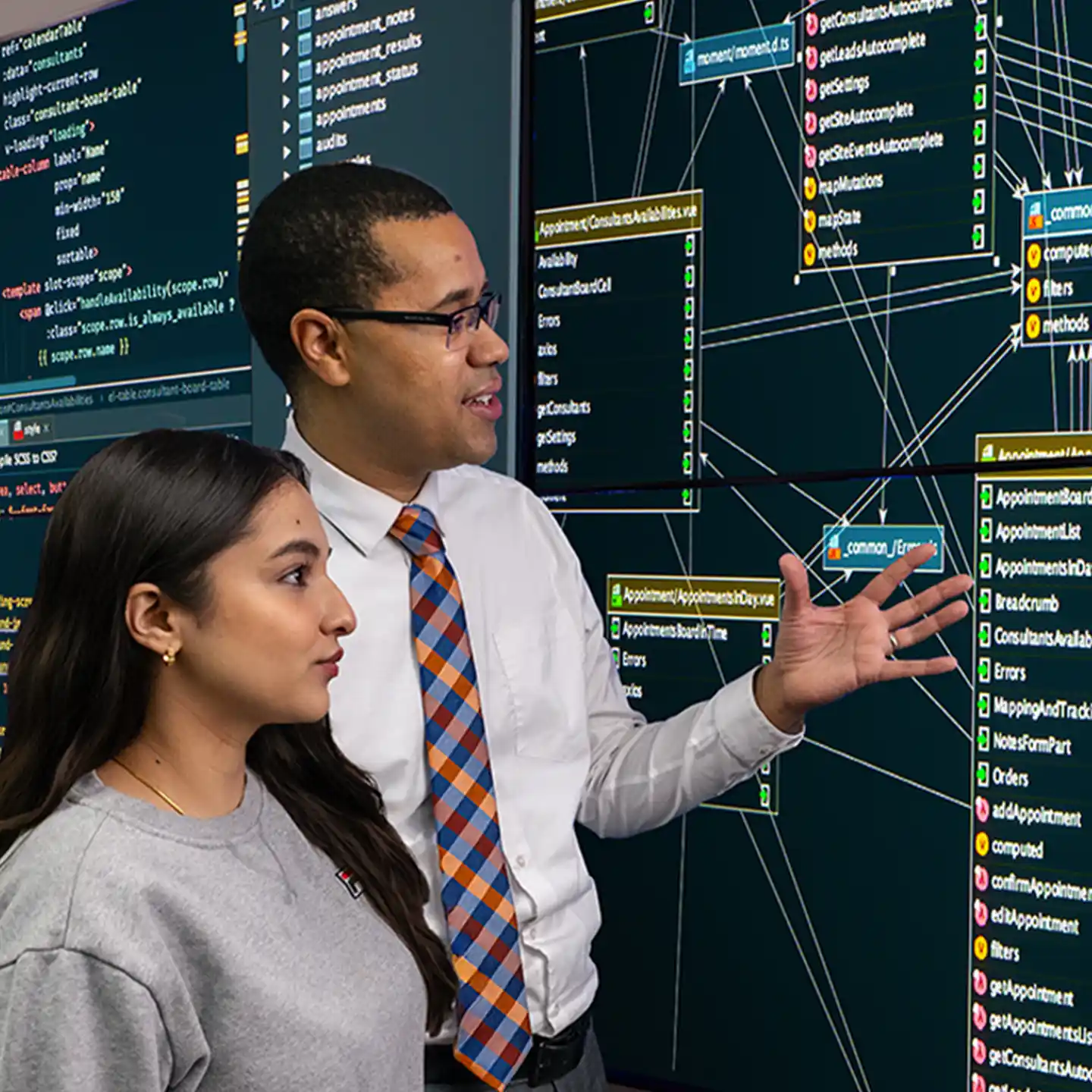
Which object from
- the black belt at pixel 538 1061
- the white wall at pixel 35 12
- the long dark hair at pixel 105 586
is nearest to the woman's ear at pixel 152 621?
the long dark hair at pixel 105 586

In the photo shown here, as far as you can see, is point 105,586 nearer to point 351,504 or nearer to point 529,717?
point 351,504

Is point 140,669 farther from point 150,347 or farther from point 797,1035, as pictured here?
point 150,347

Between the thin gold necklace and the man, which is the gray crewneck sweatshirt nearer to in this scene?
the thin gold necklace

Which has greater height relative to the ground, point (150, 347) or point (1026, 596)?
point (150, 347)

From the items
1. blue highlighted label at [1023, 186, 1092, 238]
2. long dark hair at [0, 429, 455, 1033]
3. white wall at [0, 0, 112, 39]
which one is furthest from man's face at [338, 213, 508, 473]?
white wall at [0, 0, 112, 39]

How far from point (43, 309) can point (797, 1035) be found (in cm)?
212

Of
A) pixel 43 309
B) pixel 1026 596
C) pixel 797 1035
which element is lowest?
pixel 797 1035

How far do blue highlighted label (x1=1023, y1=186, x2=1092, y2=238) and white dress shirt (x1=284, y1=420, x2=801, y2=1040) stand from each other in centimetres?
65

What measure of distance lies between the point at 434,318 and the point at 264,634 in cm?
41

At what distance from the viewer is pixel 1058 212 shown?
155 cm

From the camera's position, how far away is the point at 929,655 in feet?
5.45

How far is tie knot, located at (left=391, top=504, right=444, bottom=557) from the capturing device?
4.82ft

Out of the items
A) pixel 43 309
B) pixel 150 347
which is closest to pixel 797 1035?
pixel 150 347

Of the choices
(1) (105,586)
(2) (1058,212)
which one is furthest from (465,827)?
(2) (1058,212)
